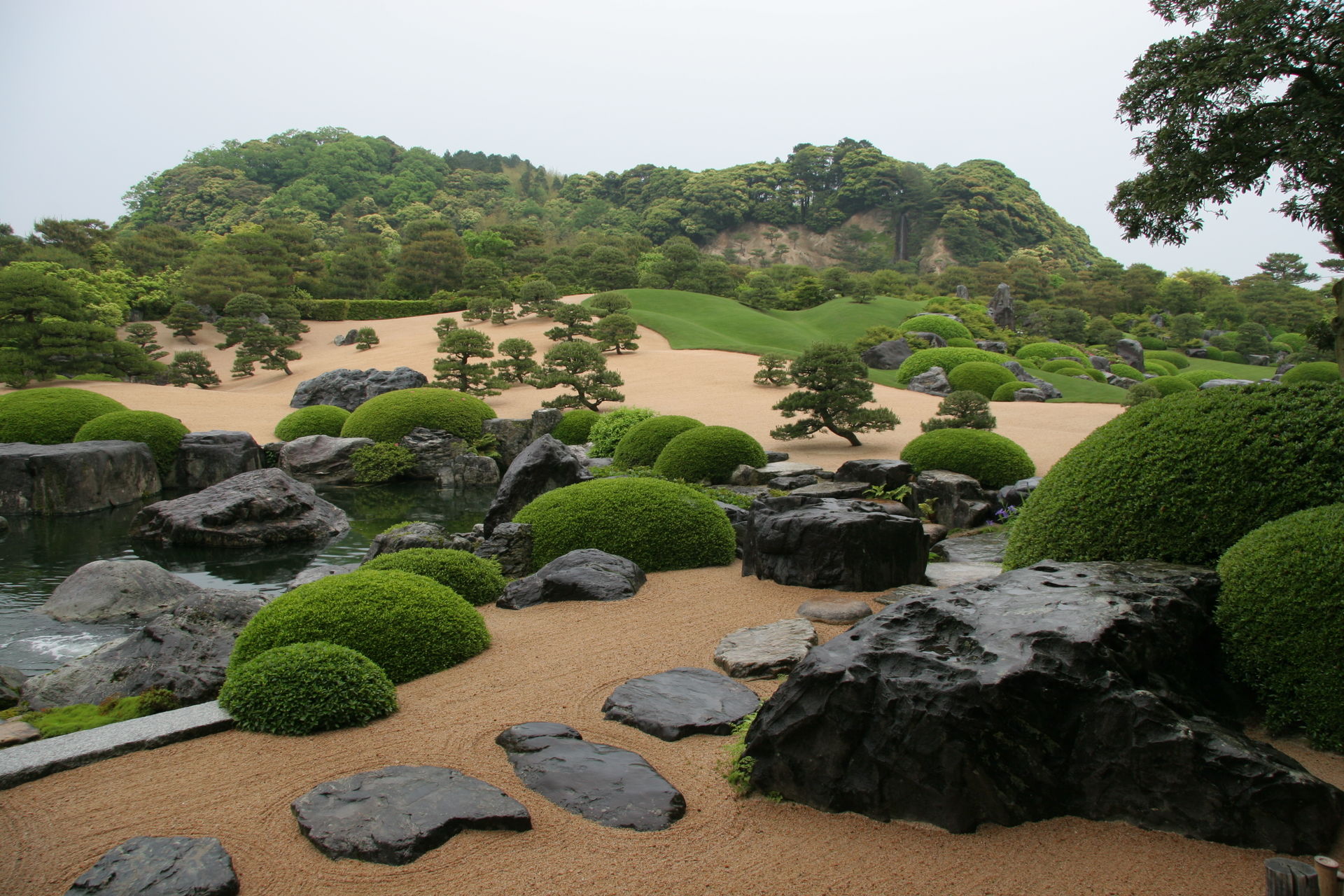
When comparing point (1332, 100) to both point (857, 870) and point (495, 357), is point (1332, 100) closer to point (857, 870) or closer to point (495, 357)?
point (857, 870)

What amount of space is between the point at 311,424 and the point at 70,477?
554 cm

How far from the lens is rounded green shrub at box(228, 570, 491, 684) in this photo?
4.64 meters

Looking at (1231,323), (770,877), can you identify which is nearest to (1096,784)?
(770,877)

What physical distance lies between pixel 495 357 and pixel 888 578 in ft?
77.9

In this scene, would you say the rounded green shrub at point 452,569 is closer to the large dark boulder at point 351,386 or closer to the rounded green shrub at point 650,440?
the rounded green shrub at point 650,440

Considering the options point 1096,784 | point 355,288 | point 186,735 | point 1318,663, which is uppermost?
point 355,288

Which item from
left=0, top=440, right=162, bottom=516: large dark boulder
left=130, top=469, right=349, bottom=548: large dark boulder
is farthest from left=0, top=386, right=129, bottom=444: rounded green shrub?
left=130, top=469, right=349, bottom=548: large dark boulder

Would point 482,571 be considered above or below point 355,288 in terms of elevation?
below

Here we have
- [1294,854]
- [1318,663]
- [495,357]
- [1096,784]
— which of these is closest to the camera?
[1294,854]

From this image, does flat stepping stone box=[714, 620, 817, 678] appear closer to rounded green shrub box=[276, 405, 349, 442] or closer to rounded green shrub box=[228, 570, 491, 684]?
rounded green shrub box=[228, 570, 491, 684]

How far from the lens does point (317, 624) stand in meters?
4.66

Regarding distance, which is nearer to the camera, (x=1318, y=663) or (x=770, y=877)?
(x=770, y=877)

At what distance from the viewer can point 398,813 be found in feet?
9.95

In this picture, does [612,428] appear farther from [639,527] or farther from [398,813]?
[398,813]
